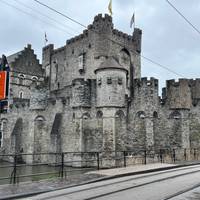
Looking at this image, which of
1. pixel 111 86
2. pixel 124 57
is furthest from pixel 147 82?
pixel 124 57

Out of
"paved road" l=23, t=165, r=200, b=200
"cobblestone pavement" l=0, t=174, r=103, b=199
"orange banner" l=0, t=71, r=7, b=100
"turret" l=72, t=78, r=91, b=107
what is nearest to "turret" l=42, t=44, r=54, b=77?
"turret" l=72, t=78, r=91, b=107

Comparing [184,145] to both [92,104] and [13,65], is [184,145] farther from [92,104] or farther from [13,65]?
[13,65]

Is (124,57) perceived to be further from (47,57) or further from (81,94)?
(81,94)

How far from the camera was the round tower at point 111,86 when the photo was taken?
19.7 meters

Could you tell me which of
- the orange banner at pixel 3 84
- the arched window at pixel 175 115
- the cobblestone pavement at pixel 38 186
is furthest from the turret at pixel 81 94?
the orange banner at pixel 3 84

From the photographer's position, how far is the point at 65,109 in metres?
22.0

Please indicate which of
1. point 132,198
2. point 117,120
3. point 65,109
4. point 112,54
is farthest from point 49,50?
point 132,198

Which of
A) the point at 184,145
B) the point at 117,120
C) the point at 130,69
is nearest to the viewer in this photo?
the point at 117,120

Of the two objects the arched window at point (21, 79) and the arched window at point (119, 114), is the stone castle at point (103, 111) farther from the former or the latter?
the arched window at point (21, 79)

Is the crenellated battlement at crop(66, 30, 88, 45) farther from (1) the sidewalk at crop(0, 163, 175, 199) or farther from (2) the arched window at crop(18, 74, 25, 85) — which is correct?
(1) the sidewalk at crop(0, 163, 175, 199)

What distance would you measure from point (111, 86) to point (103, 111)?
1820mm

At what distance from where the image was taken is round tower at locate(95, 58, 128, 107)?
19719 mm

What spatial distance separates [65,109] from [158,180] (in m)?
13.5

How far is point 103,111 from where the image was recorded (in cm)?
1978
